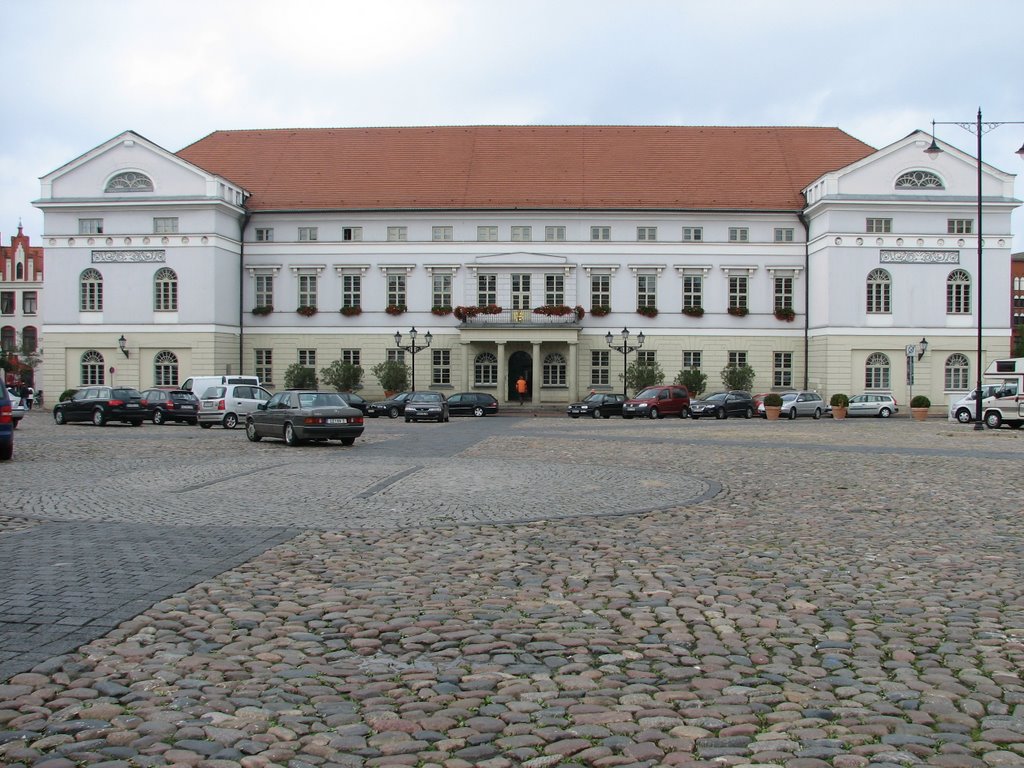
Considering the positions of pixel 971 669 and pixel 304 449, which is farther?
pixel 304 449

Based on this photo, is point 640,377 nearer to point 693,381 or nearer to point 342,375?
point 693,381

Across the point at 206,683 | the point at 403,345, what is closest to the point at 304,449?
the point at 206,683

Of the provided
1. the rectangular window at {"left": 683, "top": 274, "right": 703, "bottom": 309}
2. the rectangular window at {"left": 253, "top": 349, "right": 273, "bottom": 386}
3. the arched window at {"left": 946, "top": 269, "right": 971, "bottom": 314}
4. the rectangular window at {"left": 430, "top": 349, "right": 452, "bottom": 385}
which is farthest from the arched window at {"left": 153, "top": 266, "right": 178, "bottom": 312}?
the arched window at {"left": 946, "top": 269, "right": 971, "bottom": 314}

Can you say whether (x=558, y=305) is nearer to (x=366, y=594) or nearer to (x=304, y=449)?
(x=304, y=449)

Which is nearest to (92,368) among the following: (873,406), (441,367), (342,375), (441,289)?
(342,375)

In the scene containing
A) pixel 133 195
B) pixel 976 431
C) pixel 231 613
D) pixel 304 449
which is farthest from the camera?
pixel 133 195

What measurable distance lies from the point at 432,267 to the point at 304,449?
3544 cm

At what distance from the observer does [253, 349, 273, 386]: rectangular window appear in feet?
194

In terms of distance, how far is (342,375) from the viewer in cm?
5728

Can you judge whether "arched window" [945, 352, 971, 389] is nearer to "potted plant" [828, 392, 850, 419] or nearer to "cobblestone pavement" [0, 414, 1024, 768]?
"potted plant" [828, 392, 850, 419]

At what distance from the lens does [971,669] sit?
557cm

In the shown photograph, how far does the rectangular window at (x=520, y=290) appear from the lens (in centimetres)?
5894

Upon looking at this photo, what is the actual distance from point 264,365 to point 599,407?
21.6 metres

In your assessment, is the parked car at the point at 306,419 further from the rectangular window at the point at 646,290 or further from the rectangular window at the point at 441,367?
the rectangular window at the point at 646,290
